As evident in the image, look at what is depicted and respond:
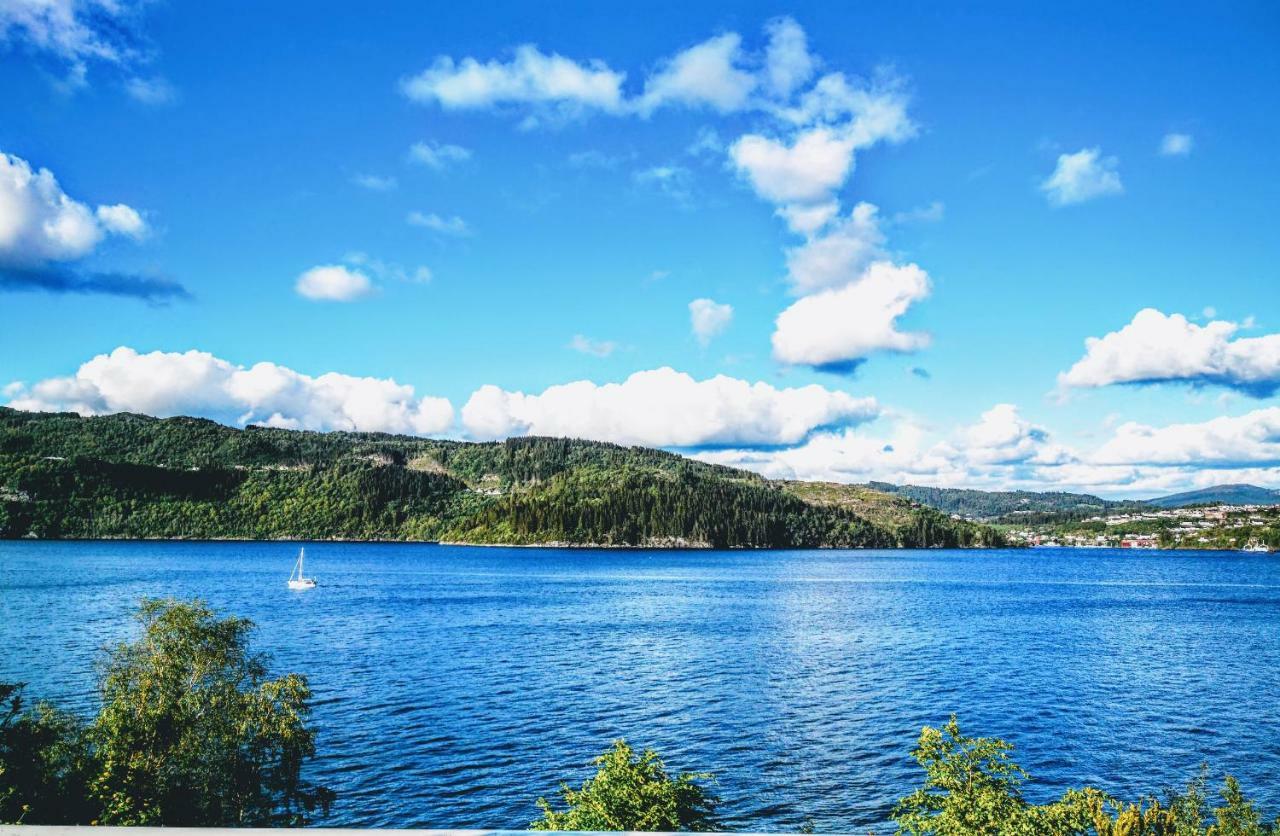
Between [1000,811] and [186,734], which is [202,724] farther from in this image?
[1000,811]

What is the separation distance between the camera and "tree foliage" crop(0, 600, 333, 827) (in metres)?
20.5

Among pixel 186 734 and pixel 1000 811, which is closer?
pixel 1000 811

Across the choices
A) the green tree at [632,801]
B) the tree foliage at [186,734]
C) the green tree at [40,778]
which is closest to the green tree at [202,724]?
the tree foliage at [186,734]

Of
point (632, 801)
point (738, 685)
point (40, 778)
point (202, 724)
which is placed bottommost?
point (738, 685)

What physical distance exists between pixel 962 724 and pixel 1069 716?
7.84m

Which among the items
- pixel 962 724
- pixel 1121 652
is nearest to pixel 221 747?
pixel 962 724

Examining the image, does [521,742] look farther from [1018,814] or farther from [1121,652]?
[1121,652]

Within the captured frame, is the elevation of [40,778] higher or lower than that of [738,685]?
higher

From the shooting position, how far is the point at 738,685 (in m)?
56.2

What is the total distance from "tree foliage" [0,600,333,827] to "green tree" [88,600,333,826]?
0.03m

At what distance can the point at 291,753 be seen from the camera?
2770cm

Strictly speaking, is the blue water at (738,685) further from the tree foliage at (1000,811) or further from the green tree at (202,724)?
the tree foliage at (1000,811)

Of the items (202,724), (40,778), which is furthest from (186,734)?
(40,778)

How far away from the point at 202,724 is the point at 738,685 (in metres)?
37.4
